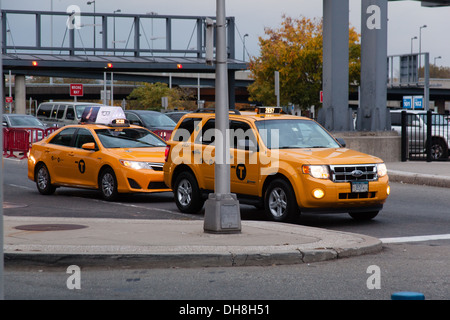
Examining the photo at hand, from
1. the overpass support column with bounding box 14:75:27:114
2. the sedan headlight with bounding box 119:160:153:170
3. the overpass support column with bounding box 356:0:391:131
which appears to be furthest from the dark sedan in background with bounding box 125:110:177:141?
the overpass support column with bounding box 14:75:27:114

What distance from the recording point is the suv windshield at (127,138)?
16922mm

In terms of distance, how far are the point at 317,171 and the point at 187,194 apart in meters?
3.08

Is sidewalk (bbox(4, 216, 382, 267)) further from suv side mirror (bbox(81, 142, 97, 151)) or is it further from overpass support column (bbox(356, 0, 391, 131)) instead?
overpass support column (bbox(356, 0, 391, 131))

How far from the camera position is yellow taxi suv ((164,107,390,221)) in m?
12.3

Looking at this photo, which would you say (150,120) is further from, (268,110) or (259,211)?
(268,110)

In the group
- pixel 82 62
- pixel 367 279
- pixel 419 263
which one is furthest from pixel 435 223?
pixel 82 62

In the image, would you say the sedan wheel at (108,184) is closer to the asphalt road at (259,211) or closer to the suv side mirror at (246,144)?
the asphalt road at (259,211)

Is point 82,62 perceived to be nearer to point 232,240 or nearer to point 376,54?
point 376,54

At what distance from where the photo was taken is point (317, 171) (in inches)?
484

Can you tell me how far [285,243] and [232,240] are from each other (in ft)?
2.34

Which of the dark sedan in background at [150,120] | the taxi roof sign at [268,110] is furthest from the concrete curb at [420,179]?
the dark sedan in background at [150,120]

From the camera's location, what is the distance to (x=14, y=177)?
75.2ft

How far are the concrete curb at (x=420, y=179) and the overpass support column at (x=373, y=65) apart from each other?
145 inches

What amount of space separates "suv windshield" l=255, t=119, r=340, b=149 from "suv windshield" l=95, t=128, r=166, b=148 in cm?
431
